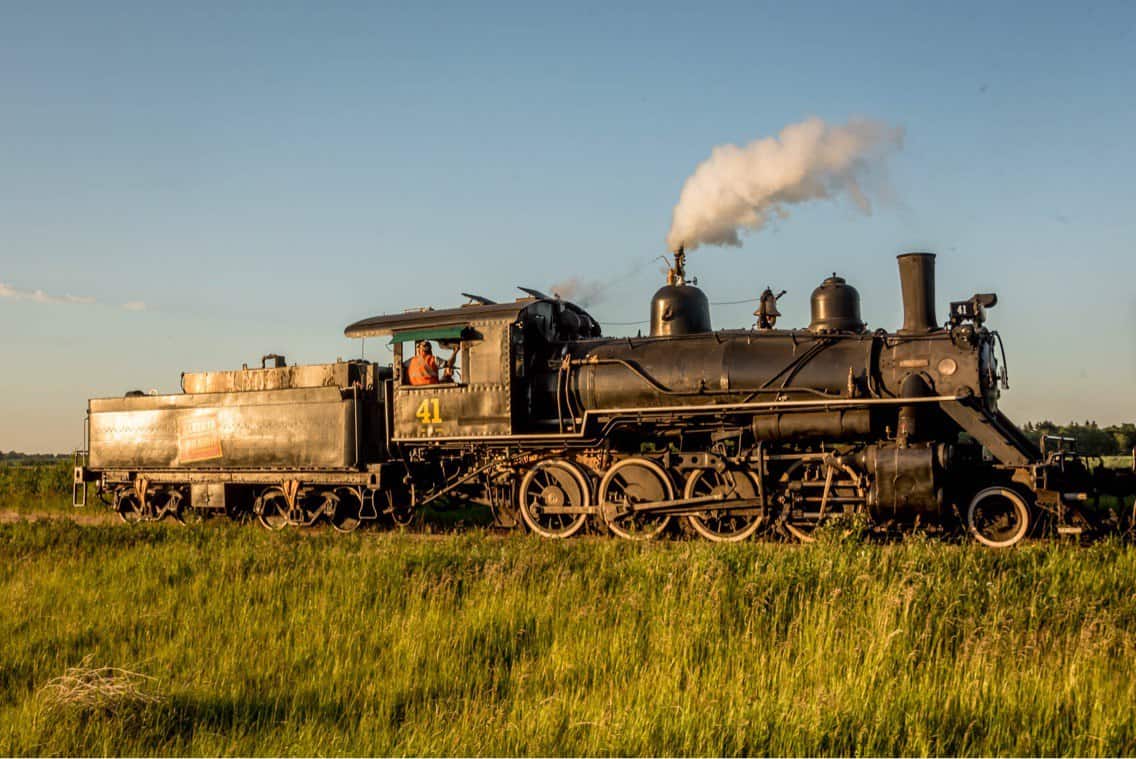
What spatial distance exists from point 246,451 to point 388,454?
2.55m

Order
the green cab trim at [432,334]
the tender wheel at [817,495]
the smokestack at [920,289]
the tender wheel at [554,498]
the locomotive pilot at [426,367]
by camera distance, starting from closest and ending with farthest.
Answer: the tender wheel at [817,495], the smokestack at [920,289], the tender wheel at [554,498], the green cab trim at [432,334], the locomotive pilot at [426,367]

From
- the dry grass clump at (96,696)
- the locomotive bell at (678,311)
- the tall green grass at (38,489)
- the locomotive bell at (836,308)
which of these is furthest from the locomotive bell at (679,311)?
the tall green grass at (38,489)

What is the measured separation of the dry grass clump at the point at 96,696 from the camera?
574 centimetres

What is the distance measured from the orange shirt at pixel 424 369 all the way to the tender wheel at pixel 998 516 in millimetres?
7475

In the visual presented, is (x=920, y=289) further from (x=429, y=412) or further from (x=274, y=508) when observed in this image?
(x=274, y=508)

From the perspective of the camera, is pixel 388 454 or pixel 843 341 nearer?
pixel 843 341

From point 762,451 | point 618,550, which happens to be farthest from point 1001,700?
point 762,451

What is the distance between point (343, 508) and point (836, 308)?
809 centimetres

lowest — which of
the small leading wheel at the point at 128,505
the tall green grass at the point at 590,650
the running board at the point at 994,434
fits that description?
the tall green grass at the point at 590,650

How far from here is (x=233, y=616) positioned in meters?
8.44

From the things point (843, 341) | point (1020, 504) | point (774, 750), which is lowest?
point (774, 750)

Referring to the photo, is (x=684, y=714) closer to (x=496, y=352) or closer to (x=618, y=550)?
(x=618, y=550)

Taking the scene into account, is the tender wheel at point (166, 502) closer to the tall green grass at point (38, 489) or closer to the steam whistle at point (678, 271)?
the tall green grass at point (38, 489)

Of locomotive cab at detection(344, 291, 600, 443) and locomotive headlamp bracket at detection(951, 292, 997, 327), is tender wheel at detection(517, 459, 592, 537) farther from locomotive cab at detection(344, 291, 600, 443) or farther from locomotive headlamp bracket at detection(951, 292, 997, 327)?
locomotive headlamp bracket at detection(951, 292, 997, 327)
